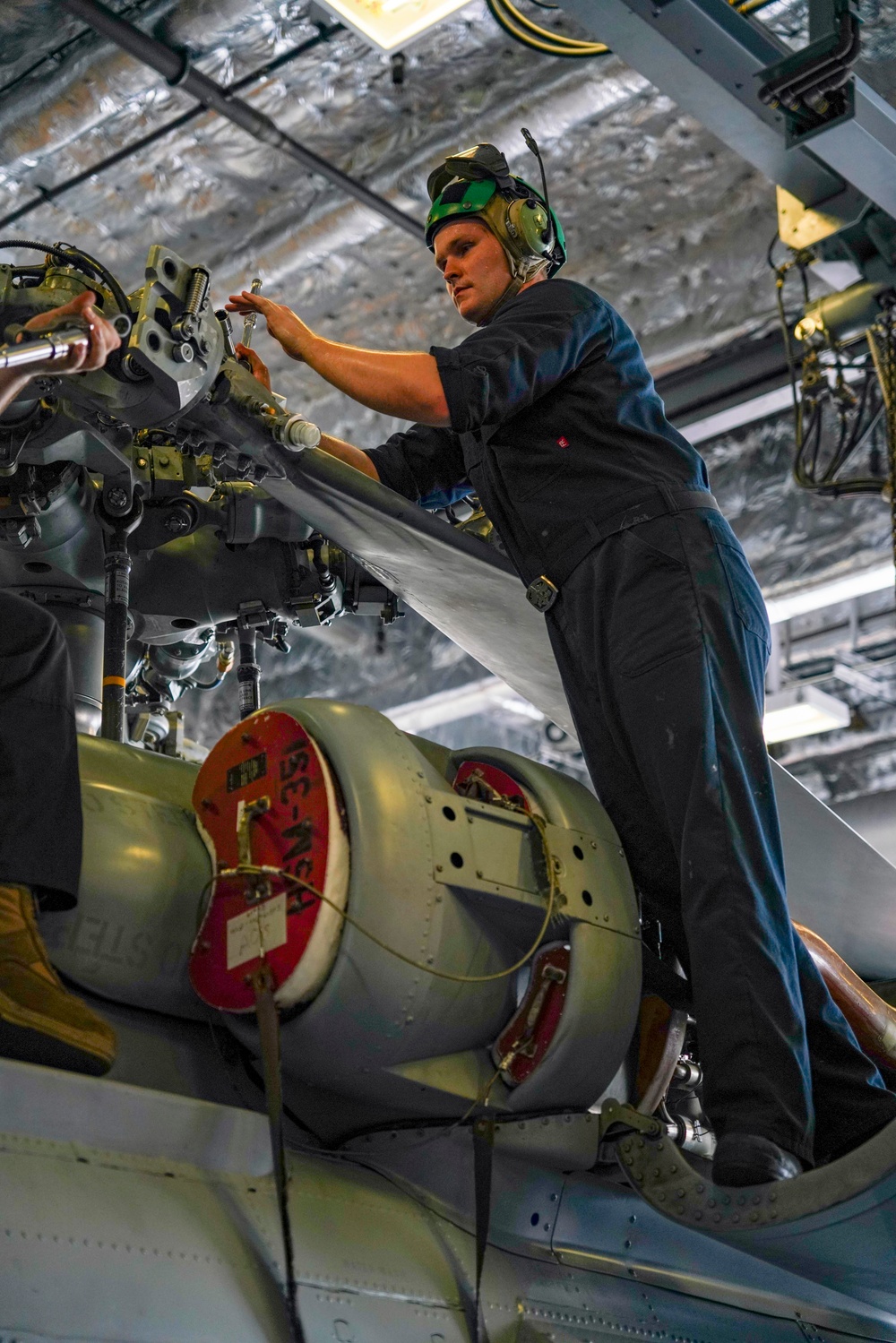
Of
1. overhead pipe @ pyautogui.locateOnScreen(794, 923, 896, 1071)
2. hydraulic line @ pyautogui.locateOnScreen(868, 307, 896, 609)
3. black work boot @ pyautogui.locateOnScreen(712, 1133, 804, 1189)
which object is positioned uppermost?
hydraulic line @ pyautogui.locateOnScreen(868, 307, 896, 609)

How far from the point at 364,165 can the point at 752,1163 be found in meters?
4.72

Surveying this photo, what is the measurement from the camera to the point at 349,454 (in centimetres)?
324

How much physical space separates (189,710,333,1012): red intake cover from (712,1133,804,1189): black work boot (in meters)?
0.78

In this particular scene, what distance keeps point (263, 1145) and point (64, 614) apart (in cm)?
142

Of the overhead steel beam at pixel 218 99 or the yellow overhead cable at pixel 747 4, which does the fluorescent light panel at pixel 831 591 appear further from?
the yellow overhead cable at pixel 747 4

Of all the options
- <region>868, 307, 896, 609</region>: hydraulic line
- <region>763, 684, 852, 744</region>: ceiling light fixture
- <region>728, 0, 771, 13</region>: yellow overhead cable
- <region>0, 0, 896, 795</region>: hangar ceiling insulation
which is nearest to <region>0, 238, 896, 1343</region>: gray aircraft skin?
<region>0, 0, 896, 795</region>: hangar ceiling insulation

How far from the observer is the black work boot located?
93.4 inches

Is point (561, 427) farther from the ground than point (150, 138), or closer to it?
closer to it

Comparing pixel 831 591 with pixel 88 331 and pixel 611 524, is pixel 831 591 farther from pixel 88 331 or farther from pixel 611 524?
pixel 88 331

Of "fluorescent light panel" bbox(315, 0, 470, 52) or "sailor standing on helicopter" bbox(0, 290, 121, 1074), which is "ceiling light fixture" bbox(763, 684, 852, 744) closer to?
"fluorescent light panel" bbox(315, 0, 470, 52)

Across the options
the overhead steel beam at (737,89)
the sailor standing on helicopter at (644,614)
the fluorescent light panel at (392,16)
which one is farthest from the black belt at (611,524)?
the fluorescent light panel at (392,16)

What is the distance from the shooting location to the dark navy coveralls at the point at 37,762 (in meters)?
2.28

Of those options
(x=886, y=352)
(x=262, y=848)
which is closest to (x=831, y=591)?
(x=886, y=352)

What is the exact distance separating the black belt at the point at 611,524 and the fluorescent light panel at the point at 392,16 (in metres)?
2.87
